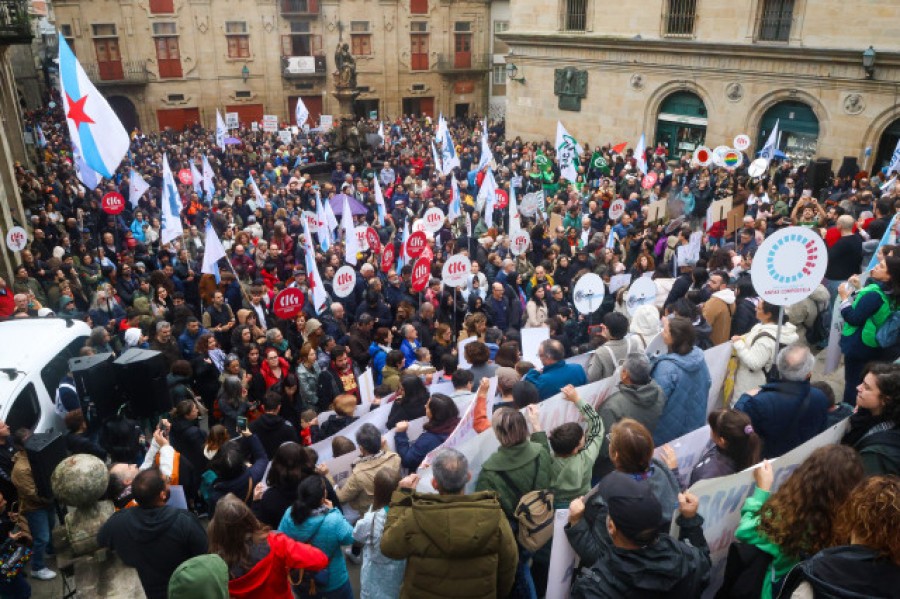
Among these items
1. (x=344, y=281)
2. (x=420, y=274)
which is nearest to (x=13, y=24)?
(x=344, y=281)

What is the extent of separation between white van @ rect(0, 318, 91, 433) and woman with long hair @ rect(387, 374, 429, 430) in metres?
3.06

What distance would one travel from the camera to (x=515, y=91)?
2939 cm

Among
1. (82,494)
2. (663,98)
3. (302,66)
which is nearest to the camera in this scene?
(82,494)

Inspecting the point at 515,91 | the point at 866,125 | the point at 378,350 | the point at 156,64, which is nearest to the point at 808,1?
the point at 866,125

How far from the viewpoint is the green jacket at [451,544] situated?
307cm

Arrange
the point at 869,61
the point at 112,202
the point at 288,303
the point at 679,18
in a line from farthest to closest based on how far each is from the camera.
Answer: the point at 679,18 → the point at 869,61 → the point at 112,202 → the point at 288,303

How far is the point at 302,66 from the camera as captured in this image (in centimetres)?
3944

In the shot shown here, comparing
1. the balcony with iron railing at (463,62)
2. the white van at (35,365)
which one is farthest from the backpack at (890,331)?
the balcony with iron railing at (463,62)

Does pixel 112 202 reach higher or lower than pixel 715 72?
lower

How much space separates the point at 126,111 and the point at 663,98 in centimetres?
2970

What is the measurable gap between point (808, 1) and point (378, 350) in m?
19.3

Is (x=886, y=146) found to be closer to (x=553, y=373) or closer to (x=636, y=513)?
(x=553, y=373)

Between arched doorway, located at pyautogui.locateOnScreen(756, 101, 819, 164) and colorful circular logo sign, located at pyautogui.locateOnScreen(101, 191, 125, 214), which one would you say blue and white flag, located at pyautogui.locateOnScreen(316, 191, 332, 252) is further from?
arched doorway, located at pyautogui.locateOnScreen(756, 101, 819, 164)

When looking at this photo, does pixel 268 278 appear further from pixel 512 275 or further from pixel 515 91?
pixel 515 91
